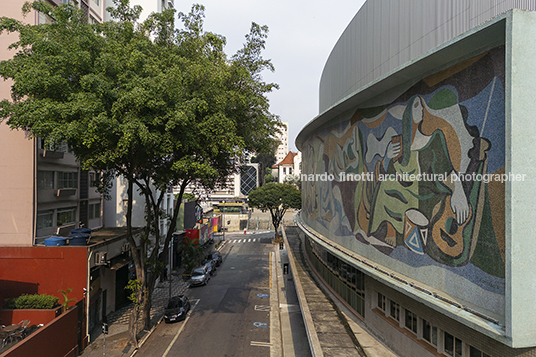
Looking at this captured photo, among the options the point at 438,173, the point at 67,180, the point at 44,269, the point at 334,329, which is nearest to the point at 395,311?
the point at 334,329

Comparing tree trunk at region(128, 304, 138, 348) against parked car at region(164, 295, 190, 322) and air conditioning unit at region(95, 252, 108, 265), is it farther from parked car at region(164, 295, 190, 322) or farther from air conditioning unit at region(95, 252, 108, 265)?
air conditioning unit at region(95, 252, 108, 265)

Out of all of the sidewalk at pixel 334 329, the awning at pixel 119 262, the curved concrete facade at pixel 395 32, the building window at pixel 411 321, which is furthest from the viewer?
the awning at pixel 119 262

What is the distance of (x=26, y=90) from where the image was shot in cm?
1284

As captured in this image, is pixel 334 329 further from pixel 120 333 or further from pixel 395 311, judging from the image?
pixel 120 333

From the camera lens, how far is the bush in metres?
15.9

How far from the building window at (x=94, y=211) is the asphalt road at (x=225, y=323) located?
9.98m

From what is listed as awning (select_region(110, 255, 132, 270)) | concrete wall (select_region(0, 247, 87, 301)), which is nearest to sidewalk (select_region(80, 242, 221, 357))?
concrete wall (select_region(0, 247, 87, 301))

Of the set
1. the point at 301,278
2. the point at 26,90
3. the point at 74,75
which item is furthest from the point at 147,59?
the point at 301,278

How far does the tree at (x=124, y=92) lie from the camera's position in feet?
42.5

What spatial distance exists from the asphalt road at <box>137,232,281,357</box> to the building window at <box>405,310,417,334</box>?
855cm

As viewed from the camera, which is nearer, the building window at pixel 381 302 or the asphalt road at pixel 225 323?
the building window at pixel 381 302

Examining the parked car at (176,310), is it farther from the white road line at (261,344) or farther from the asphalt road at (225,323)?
the white road line at (261,344)

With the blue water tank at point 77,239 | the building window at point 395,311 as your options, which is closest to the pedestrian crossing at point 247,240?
the blue water tank at point 77,239

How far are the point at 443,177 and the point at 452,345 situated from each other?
179 inches
